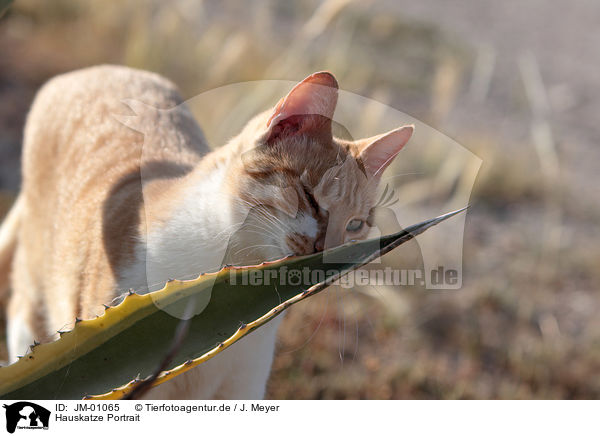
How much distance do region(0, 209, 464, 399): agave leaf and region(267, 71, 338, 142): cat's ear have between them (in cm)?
49

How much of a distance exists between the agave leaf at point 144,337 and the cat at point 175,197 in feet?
1.06

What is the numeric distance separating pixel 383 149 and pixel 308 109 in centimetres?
26

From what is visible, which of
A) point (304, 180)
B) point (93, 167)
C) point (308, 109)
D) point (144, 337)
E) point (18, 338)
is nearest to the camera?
point (144, 337)

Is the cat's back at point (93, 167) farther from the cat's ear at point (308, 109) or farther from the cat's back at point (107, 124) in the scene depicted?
the cat's ear at point (308, 109)

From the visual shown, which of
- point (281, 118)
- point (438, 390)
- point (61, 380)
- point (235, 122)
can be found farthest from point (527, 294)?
point (61, 380)

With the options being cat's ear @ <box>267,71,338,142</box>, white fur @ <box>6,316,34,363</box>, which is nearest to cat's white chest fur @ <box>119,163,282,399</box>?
cat's ear @ <box>267,71,338,142</box>

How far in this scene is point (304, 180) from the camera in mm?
1900

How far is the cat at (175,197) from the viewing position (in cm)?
185

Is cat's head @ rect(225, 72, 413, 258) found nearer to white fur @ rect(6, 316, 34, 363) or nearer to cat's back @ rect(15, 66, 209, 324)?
cat's back @ rect(15, 66, 209, 324)

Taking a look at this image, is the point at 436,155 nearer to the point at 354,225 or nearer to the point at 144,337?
the point at 354,225

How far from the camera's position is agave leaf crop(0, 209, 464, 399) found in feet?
4.76

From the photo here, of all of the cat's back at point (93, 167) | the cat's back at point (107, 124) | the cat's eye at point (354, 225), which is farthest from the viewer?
the cat's back at point (107, 124)
